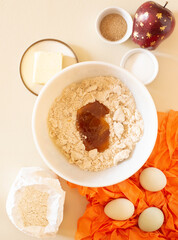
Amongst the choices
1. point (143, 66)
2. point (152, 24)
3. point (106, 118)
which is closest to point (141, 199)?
point (106, 118)

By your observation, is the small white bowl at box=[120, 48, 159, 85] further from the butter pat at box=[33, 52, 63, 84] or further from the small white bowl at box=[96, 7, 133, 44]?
the butter pat at box=[33, 52, 63, 84]

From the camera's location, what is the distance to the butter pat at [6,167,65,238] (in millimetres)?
920

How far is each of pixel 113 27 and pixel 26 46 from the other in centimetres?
29

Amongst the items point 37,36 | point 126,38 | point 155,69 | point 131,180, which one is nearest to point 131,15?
point 126,38

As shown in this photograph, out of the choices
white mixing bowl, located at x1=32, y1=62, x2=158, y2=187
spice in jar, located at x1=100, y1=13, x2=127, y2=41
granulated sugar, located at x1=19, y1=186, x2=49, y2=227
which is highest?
spice in jar, located at x1=100, y1=13, x2=127, y2=41

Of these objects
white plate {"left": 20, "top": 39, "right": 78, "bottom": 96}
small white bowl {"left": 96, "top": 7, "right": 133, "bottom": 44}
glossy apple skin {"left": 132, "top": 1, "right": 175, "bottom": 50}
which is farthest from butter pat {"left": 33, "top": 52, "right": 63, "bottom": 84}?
glossy apple skin {"left": 132, "top": 1, "right": 175, "bottom": 50}

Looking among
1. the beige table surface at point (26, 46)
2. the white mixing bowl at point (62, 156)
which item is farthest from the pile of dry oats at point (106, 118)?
the beige table surface at point (26, 46)

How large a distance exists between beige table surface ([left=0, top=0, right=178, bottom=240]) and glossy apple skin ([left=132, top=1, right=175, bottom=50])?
2.5 inches

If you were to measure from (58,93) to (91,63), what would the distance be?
5.4 inches

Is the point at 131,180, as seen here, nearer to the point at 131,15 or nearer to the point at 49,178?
the point at 49,178

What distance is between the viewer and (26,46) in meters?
0.98

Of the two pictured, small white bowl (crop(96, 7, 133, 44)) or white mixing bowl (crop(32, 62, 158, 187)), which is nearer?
white mixing bowl (crop(32, 62, 158, 187))

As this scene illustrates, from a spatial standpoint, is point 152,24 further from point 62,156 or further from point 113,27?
point 62,156

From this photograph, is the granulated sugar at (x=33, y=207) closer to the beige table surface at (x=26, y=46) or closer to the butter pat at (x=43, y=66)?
the beige table surface at (x=26, y=46)
